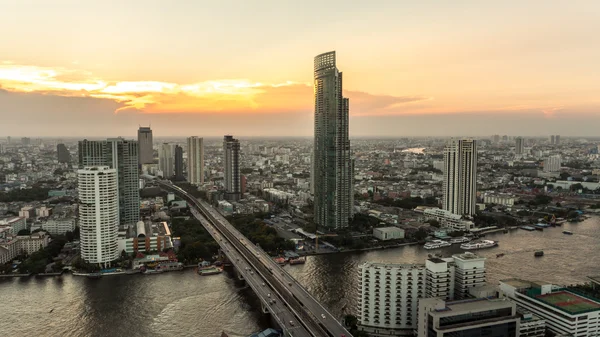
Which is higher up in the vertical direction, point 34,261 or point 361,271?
point 361,271

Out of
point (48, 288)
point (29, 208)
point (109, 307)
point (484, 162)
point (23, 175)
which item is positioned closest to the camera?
point (109, 307)

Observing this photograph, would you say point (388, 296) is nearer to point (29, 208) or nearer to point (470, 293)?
point (470, 293)

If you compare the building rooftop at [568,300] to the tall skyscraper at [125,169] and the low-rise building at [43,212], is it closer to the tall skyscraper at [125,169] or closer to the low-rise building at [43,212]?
the tall skyscraper at [125,169]

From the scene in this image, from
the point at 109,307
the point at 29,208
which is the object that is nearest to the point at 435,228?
the point at 109,307

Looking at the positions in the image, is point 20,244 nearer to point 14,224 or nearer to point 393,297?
point 14,224

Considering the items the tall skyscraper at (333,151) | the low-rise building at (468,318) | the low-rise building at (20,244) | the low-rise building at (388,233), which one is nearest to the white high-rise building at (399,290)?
the low-rise building at (468,318)

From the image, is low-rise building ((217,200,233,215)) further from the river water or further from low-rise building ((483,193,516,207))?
low-rise building ((483,193,516,207))

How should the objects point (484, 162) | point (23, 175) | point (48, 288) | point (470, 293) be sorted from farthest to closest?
point (484, 162), point (23, 175), point (48, 288), point (470, 293)

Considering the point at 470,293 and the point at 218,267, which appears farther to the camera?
the point at 218,267
